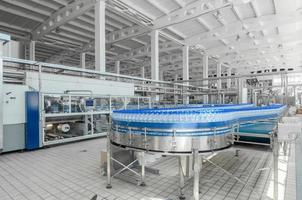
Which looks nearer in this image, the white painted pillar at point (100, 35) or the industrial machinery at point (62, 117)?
the industrial machinery at point (62, 117)

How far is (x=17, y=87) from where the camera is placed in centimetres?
385

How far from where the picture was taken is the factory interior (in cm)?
191

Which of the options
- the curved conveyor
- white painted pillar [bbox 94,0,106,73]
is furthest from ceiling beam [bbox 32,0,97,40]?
the curved conveyor

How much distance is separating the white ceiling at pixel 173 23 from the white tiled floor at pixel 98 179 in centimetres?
532

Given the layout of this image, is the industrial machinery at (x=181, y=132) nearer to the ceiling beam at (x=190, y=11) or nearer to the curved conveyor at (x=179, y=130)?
the curved conveyor at (x=179, y=130)

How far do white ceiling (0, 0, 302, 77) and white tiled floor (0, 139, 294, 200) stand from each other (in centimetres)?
532

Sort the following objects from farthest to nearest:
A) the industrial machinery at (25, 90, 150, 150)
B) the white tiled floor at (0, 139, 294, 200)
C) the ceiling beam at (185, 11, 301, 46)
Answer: the ceiling beam at (185, 11, 301, 46) < the industrial machinery at (25, 90, 150, 150) < the white tiled floor at (0, 139, 294, 200)

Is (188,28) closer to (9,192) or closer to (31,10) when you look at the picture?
(31,10)

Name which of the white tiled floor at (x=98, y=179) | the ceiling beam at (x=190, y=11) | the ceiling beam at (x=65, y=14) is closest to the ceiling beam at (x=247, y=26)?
the ceiling beam at (x=190, y=11)

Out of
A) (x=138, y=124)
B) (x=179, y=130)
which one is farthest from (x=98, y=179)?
(x=179, y=130)

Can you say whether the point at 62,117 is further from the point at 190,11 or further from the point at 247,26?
the point at 247,26

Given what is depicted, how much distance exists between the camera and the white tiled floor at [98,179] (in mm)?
2105

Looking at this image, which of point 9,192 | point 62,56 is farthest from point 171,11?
point 62,56

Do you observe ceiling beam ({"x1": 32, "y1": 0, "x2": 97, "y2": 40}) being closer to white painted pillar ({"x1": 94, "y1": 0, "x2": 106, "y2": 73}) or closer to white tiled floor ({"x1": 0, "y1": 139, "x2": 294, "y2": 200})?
white painted pillar ({"x1": 94, "y1": 0, "x2": 106, "y2": 73})
